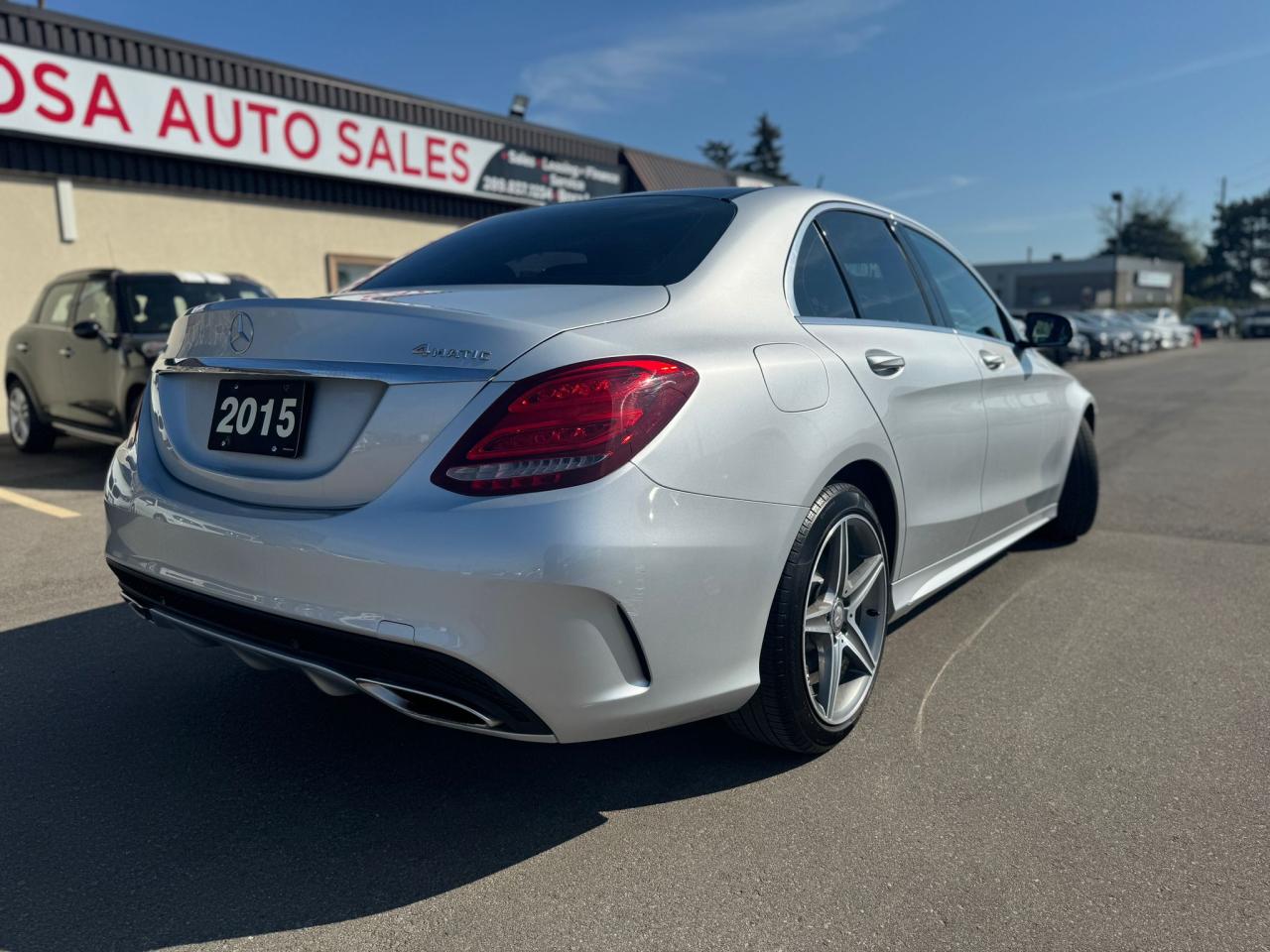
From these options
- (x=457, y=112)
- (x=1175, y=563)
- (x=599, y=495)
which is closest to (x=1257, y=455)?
(x=1175, y=563)

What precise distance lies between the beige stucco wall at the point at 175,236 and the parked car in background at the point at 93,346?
2.77 m

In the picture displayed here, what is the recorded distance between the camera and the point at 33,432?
886 cm

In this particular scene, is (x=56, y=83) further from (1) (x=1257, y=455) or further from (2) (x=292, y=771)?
(1) (x=1257, y=455)

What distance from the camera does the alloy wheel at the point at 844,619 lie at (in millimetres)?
2672

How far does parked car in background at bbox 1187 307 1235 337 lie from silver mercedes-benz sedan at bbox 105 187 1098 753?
56.3m

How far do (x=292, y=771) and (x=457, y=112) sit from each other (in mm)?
15088

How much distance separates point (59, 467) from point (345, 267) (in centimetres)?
744

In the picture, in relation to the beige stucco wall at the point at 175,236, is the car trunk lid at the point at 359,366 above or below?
below

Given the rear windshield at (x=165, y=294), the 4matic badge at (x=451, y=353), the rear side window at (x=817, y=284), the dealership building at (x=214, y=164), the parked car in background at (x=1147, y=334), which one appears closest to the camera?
the 4matic badge at (x=451, y=353)

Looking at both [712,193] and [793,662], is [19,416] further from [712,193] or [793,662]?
[793,662]

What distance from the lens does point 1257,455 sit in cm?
878

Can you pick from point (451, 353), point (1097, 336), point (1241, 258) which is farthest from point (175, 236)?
point (1241, 258)

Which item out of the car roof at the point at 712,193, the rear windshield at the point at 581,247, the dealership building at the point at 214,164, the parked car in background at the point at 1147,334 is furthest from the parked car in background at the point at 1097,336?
the rear windshield at the point at 581,247

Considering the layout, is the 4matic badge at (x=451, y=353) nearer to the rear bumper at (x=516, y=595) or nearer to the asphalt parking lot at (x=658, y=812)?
the rear bumper at (x=516, y=595)
